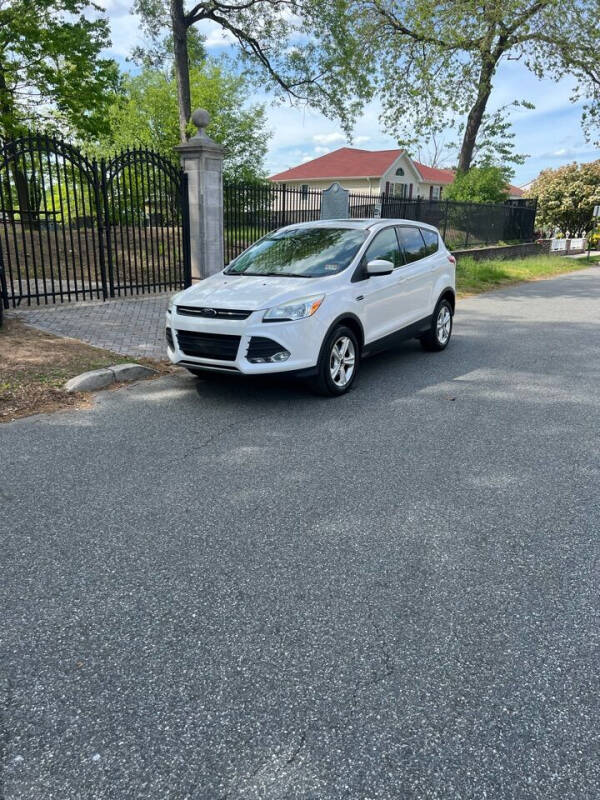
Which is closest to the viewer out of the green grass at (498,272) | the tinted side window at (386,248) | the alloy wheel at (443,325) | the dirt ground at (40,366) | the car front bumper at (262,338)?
the car front bumper at (262,338)

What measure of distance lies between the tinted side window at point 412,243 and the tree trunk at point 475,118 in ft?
78.0

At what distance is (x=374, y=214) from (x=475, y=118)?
1427 cm

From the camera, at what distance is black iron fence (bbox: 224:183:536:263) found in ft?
48.6

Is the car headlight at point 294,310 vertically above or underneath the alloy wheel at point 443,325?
above

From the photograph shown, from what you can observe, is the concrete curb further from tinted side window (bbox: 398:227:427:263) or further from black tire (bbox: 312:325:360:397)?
tinted side window (bbox: 398:227:427:263)

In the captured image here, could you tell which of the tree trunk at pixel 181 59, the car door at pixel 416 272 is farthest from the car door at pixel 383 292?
the tree trunk at pixel 181 59

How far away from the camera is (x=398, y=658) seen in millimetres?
2600

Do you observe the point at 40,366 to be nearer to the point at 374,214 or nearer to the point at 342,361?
the point at 342,361

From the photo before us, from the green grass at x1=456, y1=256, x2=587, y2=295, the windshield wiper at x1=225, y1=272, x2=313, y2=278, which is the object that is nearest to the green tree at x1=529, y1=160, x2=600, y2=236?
the green grass at x1=456, y1=256, x2=587, y2=295

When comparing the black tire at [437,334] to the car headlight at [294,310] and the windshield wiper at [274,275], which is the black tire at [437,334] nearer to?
the windshield wiper at [274,275]

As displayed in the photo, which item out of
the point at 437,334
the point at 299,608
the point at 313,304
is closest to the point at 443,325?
the point at 437,334

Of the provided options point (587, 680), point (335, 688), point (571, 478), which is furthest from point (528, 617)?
point (571, 478)

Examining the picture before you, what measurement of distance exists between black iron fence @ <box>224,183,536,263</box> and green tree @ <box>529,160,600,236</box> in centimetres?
1262

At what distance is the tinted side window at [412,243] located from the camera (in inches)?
306
